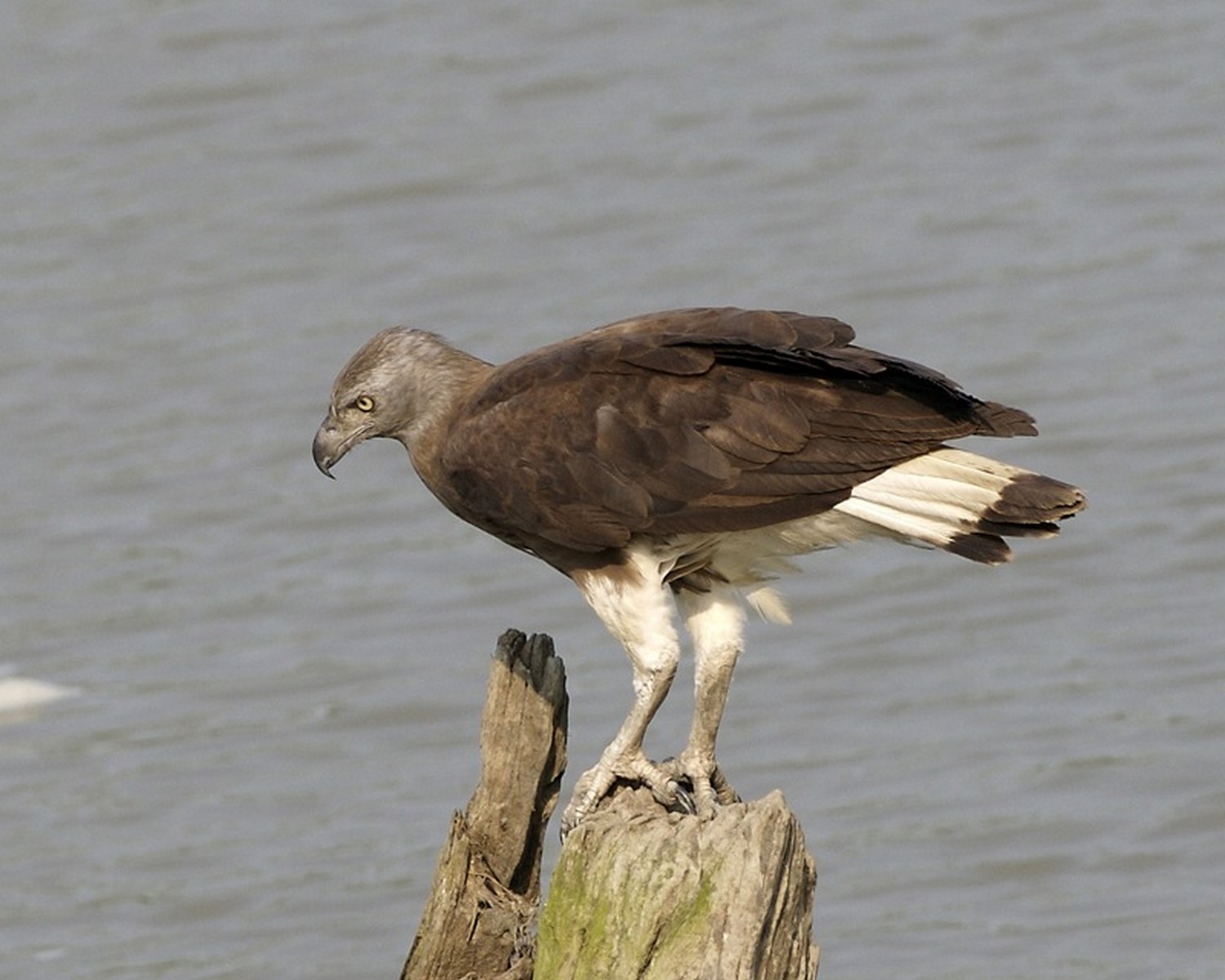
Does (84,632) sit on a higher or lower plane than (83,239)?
lower

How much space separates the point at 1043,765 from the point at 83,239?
27.4 ft

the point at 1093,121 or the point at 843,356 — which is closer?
the point at 843,356

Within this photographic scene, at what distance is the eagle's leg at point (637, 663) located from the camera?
7074mm

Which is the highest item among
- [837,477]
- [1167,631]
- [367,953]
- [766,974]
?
[837,477]

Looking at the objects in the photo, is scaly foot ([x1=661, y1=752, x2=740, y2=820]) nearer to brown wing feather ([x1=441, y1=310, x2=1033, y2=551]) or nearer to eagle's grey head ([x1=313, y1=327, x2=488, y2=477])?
brown wing feather ([x1=441, y1=310, x2=1033, y2=551])

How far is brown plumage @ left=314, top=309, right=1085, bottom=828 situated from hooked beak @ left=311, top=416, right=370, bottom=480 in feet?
0.98

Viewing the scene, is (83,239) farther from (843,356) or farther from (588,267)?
(843,356)

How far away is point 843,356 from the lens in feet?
22.8

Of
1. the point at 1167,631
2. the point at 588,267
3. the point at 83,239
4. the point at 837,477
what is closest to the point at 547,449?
the point at 837,477

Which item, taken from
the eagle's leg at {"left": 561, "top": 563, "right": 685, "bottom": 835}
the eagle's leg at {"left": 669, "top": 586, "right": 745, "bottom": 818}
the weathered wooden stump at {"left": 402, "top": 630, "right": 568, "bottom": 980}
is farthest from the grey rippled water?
the weathered wooden stump at {"left": 402, "top": 630, "right": 568, "bottom": 980}

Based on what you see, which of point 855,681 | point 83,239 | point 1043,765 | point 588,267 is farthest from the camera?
point 83,239

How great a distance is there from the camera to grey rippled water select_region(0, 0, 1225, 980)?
1130 centimetres

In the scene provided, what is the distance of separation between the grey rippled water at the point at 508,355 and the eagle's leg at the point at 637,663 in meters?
3.45

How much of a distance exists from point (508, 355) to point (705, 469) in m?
7.88
